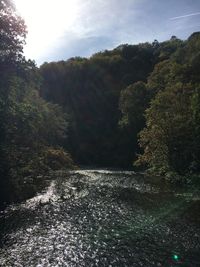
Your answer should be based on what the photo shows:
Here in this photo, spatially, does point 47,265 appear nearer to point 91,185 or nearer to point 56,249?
point 56,249

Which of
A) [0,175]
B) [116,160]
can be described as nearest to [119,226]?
[0,175]

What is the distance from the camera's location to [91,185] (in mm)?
47000

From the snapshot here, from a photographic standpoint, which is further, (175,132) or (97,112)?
(97,112)

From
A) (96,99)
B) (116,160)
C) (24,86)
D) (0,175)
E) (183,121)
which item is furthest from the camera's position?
(96,99)

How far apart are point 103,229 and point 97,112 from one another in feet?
353

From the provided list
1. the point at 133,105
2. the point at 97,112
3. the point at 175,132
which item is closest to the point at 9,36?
the point at 175,132

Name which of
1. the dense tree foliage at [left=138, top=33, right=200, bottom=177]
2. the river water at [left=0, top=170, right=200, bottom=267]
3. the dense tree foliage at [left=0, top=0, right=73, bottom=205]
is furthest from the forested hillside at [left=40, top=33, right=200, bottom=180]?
the dense tree foliage at [left=0, top=0, right=73, bottom=205]

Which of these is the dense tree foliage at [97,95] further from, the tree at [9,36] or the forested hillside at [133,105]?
the tree at [9,36]

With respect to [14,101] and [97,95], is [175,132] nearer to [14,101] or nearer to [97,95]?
[14,101]

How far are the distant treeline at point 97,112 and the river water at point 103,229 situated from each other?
7618 mm

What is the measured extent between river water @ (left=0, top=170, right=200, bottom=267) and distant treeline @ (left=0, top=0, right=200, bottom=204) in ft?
25.0

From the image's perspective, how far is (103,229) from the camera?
26.1 m

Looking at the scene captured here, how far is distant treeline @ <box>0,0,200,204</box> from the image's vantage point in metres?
47.4

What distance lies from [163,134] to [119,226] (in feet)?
105
